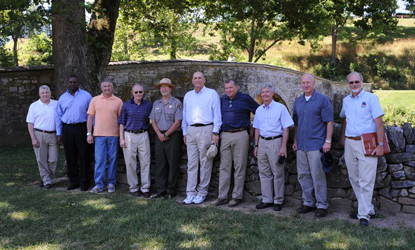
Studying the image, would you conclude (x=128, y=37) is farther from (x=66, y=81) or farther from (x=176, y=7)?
(x=66, y=81)

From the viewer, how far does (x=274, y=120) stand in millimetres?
4938

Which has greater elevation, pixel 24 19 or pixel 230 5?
pixel 230 5

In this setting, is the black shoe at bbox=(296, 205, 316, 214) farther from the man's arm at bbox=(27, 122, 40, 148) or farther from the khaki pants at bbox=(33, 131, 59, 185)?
the man's arm at bbox=(27, 122, 40, 148)

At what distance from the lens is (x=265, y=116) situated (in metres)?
5.01

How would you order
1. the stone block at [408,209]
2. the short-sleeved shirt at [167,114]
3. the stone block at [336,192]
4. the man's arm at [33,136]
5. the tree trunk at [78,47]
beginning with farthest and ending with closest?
the tree trunk at [78,47] → the man's arm at [33,136] → the short-sleeved shirt at [167,114] → the stone block at [336,192] → the stone block at [408,209]

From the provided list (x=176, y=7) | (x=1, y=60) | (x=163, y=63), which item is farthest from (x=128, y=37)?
(x=176, y=7)

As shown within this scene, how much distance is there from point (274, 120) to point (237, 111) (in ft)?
1.74

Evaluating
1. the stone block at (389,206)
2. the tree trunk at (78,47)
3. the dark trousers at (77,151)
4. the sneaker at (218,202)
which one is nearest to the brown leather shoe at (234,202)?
the sneaker at (218,202)

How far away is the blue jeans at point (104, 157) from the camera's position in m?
5.95

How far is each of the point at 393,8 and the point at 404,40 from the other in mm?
26996

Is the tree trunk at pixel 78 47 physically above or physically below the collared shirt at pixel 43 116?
above

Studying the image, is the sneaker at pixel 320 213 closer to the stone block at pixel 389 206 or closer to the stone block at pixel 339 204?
the stone block at pixel 339 204

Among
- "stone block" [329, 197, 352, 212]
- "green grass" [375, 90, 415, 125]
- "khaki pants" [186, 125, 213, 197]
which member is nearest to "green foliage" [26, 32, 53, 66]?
"green grass" [375, 90, 415, 125]

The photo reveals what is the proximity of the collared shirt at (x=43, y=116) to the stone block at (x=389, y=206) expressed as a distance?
504cm
